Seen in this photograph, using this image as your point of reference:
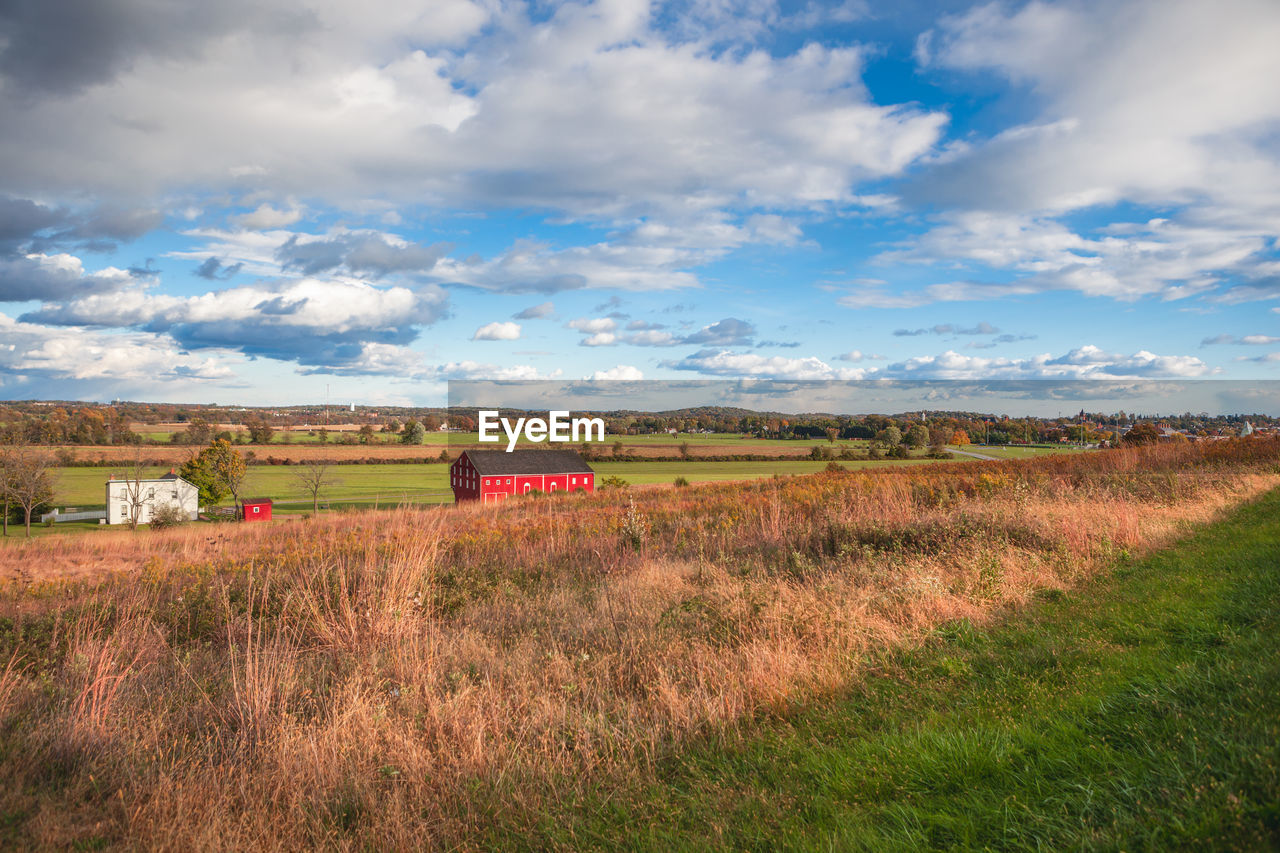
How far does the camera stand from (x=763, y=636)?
632cm

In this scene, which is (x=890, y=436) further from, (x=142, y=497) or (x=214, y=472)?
(x=142, y=497)

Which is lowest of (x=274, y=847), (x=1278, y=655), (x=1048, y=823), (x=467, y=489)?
(x=467, y=489)

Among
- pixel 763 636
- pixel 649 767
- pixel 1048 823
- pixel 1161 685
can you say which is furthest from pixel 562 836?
pixel 1161 685

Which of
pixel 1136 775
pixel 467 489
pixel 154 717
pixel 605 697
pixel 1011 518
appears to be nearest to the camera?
pixel 1136 775

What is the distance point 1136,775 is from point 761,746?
6.73 feet

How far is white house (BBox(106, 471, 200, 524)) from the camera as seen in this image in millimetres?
57562

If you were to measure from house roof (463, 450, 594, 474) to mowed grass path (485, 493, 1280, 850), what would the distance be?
61.1 meters

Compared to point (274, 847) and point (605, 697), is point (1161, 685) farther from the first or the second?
point (274, 847)

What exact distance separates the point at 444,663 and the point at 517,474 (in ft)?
195

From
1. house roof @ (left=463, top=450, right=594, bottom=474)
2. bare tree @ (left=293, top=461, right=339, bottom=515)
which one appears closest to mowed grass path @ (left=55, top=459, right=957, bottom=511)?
bare tree @ (left=293, top=461, right=339, bottom=515)

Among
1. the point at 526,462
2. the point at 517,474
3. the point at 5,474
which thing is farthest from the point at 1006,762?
the point at 5,474

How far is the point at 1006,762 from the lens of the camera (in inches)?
140

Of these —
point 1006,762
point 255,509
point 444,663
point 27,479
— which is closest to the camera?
point 1006,762

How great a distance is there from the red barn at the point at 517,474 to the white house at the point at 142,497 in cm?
2566
